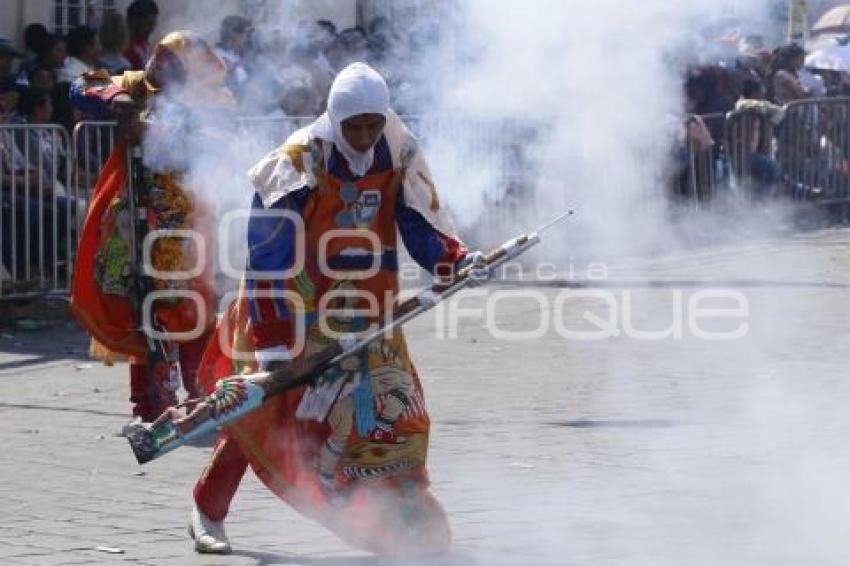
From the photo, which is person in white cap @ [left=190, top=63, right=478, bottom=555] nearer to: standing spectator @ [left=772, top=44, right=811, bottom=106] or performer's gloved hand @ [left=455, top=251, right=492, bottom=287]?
performer's gloved hand @ [left=455, top=251, right=492, bottom=287]

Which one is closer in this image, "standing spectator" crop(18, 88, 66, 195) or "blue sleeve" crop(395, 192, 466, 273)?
"blue sleeve" crop(395, 192, 466, 273)

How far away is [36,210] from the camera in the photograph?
14.0m

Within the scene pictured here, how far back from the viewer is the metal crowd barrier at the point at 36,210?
13.7 m

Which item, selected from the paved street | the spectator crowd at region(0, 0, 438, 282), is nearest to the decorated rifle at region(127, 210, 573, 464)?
the paved street

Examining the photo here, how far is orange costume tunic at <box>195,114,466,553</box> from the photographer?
24.2 feet

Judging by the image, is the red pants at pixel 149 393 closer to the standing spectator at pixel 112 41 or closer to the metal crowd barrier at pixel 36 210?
the metal crowd barrier at pixel 36 210

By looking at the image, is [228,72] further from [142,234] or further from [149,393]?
[149,393]

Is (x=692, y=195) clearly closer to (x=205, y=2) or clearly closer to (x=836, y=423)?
(x=205, y=2)

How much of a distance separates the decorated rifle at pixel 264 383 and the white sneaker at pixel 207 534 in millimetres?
313

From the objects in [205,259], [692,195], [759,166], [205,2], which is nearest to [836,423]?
[205,259]

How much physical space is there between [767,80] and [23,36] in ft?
23.3

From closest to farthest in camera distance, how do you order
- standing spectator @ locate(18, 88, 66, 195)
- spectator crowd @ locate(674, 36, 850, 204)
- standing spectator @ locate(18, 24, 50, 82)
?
standing spectator @ locate(18, 88, 66, 195) < standing spectator @ locate(18, 24, 50, 82) < spectator crowd @ locate(674, 36, 850, 204)

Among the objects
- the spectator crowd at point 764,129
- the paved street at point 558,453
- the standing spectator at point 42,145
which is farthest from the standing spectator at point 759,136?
the standing spectator at point 42,145

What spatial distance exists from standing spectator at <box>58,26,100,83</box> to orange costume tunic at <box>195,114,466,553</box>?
325 inches
